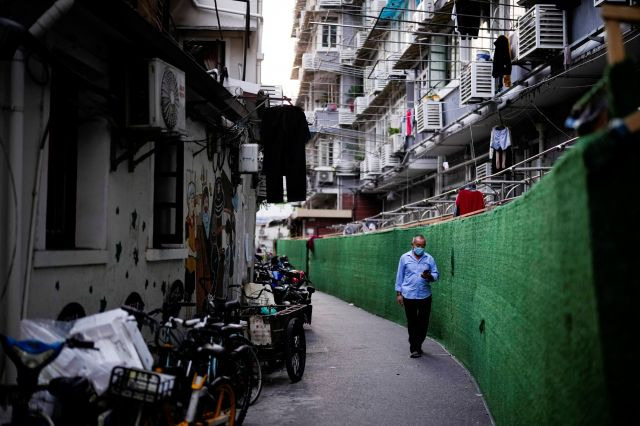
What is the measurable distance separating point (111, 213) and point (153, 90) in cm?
129

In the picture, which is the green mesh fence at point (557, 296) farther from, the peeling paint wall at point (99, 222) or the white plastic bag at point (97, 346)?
the peeling paint wall at point (99, 222)

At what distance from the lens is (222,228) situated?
12555mm

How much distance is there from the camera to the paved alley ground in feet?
26.2

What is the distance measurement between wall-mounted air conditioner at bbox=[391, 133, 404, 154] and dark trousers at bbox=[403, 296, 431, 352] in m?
20.1

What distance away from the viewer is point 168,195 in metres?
9.57

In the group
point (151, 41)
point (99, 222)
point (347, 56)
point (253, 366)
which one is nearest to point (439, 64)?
point (347, 56)

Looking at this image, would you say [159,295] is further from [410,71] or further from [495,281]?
[410,71]

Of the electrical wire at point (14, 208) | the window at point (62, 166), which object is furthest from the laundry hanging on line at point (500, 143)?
the electrical wire at point (14, 208)

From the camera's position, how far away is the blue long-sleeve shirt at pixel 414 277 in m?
11.9

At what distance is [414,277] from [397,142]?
2064 cm

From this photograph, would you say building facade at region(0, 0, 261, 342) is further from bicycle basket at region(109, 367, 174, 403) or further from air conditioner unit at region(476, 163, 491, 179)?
air conditioner unit at region(476, 163, 491, 179)

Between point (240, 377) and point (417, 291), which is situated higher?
point (417, 291)

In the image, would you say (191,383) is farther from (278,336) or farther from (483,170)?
(483,170)

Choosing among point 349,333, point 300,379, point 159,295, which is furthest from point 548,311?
point 349,333
